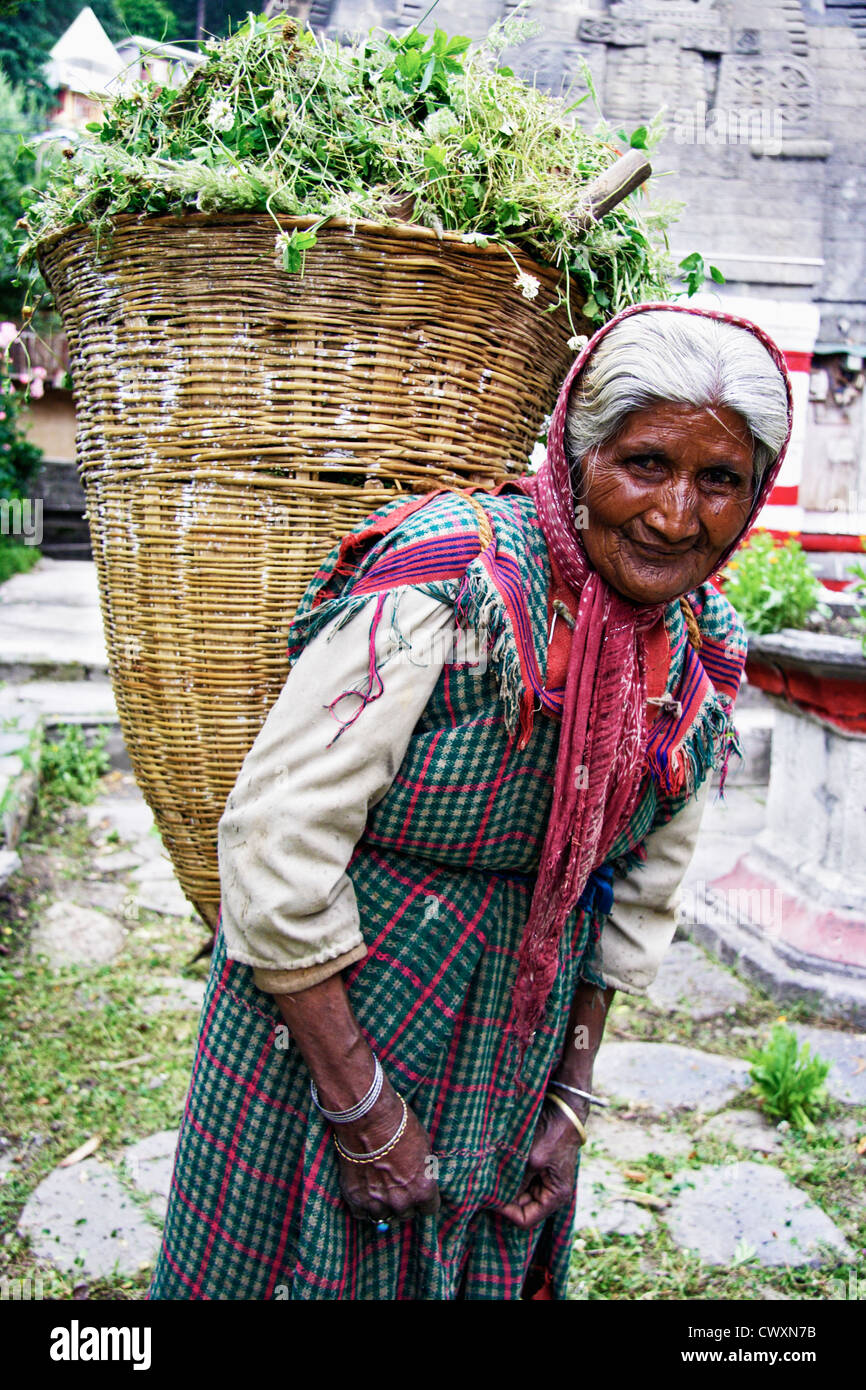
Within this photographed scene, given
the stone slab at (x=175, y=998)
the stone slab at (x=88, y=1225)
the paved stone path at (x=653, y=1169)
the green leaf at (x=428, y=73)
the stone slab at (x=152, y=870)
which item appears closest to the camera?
the green leaf at (x=428, y=73)

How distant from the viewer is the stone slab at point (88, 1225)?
2.57m

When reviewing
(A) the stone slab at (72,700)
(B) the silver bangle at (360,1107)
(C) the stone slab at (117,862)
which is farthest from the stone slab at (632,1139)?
(A) the stone slab at (72,700)

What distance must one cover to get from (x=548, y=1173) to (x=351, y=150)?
5.51 feet

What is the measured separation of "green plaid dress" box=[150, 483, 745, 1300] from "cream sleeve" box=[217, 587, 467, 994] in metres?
0.04

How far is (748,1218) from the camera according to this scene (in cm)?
287

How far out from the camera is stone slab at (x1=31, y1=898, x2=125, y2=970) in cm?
422

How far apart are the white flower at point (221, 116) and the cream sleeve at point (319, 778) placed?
2.36 feet

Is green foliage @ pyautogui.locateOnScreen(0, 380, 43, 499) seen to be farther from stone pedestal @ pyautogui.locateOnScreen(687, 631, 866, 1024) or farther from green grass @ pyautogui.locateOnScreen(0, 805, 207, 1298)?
stone pedestal @ pyautogui.locateOnScreen(687, 631, 866, 1024)

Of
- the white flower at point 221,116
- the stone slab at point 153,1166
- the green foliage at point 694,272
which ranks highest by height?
the white flower at point 221,116

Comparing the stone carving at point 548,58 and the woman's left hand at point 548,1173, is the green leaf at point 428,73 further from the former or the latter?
the stone carving at point 548,58

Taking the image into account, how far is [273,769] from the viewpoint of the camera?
53.9 inches

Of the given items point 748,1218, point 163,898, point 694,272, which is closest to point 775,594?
point 748,1218

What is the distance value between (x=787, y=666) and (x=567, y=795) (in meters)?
3.23
